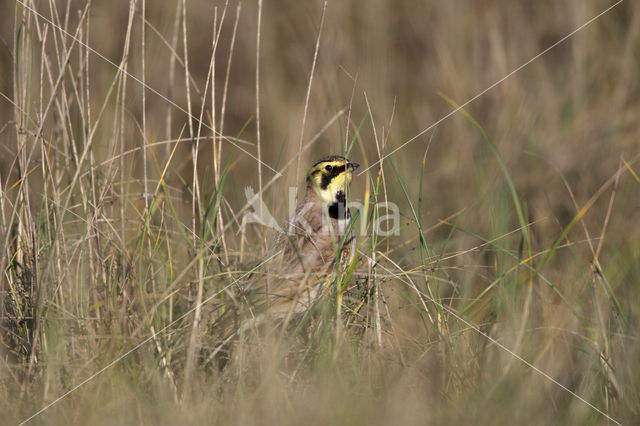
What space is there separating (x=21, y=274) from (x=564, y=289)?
105 inches

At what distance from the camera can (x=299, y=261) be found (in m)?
3.53

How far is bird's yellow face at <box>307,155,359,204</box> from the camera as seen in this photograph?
3.86 metres

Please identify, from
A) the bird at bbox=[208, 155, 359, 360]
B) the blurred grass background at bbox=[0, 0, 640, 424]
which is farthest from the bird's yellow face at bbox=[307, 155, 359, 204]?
the blurred grass background at bbox=[0, 0, 640, 424]

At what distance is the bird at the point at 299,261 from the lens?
3.03 meters

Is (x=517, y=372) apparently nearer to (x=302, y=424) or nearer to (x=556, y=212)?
(x=302, y=424)

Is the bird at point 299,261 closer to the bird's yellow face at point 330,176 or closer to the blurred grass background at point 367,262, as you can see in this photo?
the bird's yellow face at point 330,176

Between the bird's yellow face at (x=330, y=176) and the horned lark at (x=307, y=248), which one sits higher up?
the bird's yellow face at (x=330, y=176)

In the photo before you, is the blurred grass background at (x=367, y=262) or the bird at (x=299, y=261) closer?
the blurred grass background at (x=367, y=262)

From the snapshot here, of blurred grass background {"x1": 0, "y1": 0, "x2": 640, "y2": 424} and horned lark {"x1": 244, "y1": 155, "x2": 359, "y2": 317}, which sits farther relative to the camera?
horned lark {"x1": 244, "y1": 155, "x2": 359, "y2": 317}

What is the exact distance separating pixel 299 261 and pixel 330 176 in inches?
25.5

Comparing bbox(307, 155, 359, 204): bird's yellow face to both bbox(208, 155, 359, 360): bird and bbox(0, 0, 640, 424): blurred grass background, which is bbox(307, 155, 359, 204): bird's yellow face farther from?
bbox(0, 0, 640, 424): blurred grass background

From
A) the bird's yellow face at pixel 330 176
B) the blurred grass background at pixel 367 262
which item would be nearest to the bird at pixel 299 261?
the bird's yellow face at pixel 330 176

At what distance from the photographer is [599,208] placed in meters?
5.07

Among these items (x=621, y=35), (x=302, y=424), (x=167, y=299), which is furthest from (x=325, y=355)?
(x=621, y=35)
